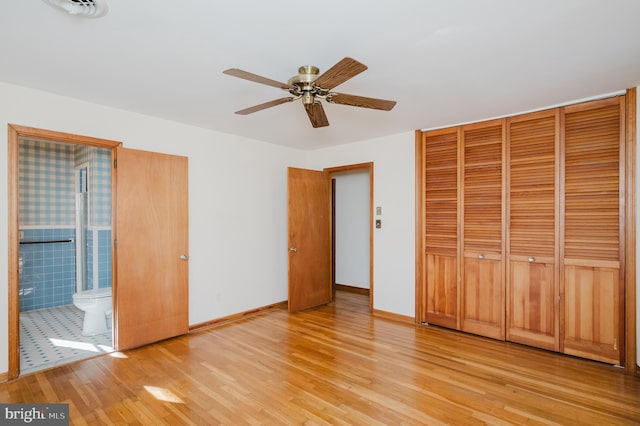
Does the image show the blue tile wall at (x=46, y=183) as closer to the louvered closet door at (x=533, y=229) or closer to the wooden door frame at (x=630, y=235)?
the louvered closet door at (x=533, y=229)

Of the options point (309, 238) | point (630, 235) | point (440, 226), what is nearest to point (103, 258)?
point (309, 238)

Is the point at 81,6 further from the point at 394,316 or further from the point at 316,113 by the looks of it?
the point at 394,316

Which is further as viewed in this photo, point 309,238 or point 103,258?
point 309,238

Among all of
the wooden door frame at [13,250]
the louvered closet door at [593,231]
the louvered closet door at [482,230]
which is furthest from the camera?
the louvered closet door at [482,230]

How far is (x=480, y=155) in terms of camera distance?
11.8 ft

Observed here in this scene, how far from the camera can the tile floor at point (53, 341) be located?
9.55 ft

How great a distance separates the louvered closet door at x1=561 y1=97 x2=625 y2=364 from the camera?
2840 mm

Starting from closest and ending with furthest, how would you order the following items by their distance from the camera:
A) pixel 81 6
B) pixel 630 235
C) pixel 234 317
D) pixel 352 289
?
1. pixel 81 6
2. pixel 630 235
3. pixel 234 317
4. pixel 352 289

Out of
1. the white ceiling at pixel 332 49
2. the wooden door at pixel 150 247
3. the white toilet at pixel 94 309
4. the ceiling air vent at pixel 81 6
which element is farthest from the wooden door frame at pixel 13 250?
the ceiling air vent at pixel 81 6

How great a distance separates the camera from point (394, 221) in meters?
4.24

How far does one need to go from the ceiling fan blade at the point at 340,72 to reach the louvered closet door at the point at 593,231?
8.29ft

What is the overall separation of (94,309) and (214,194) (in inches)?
73.1

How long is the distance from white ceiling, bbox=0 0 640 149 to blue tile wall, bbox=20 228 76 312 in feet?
8.99

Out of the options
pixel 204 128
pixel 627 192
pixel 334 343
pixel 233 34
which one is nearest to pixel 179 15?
pixel 233 34
